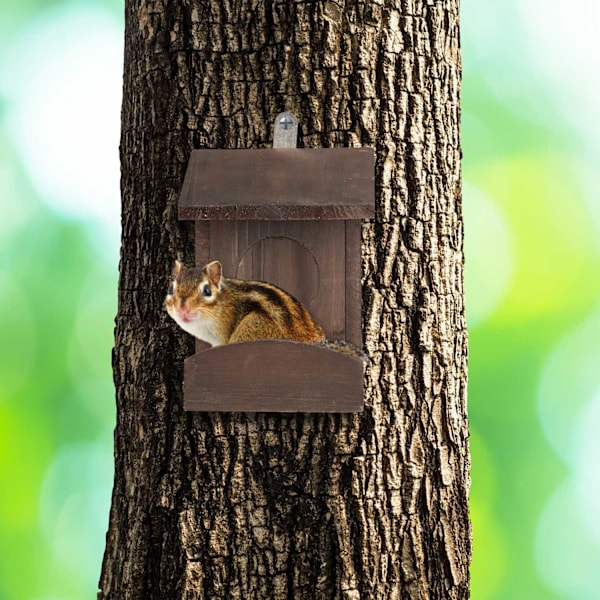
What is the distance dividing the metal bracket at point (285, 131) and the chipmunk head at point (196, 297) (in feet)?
1.37

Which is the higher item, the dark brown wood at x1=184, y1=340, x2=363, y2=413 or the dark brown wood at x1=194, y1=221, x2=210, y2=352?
the dark brown wood at x1=194, y1=221, x2=210, y2=352

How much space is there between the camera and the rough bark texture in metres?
2.68

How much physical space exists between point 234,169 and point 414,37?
2.28ft

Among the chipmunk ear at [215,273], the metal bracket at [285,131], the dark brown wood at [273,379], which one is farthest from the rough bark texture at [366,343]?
the chipmunk ear at [215,273]

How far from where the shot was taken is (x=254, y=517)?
2678 mm

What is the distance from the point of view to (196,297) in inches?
98.5

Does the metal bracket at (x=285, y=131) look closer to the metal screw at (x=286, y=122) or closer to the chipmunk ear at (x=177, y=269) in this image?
the metal screw at (x=286, y=122)

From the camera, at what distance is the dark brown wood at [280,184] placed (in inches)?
99.4

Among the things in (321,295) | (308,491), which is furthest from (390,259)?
(308,491)

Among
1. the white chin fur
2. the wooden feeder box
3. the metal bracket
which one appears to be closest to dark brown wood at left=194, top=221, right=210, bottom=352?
the wooden feeder box

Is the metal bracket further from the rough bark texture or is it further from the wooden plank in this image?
the wooden plank

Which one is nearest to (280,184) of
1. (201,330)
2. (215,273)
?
(215,273)

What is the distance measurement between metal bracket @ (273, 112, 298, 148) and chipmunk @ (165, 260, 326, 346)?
1.37 feet

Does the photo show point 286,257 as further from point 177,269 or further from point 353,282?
point 177,269
